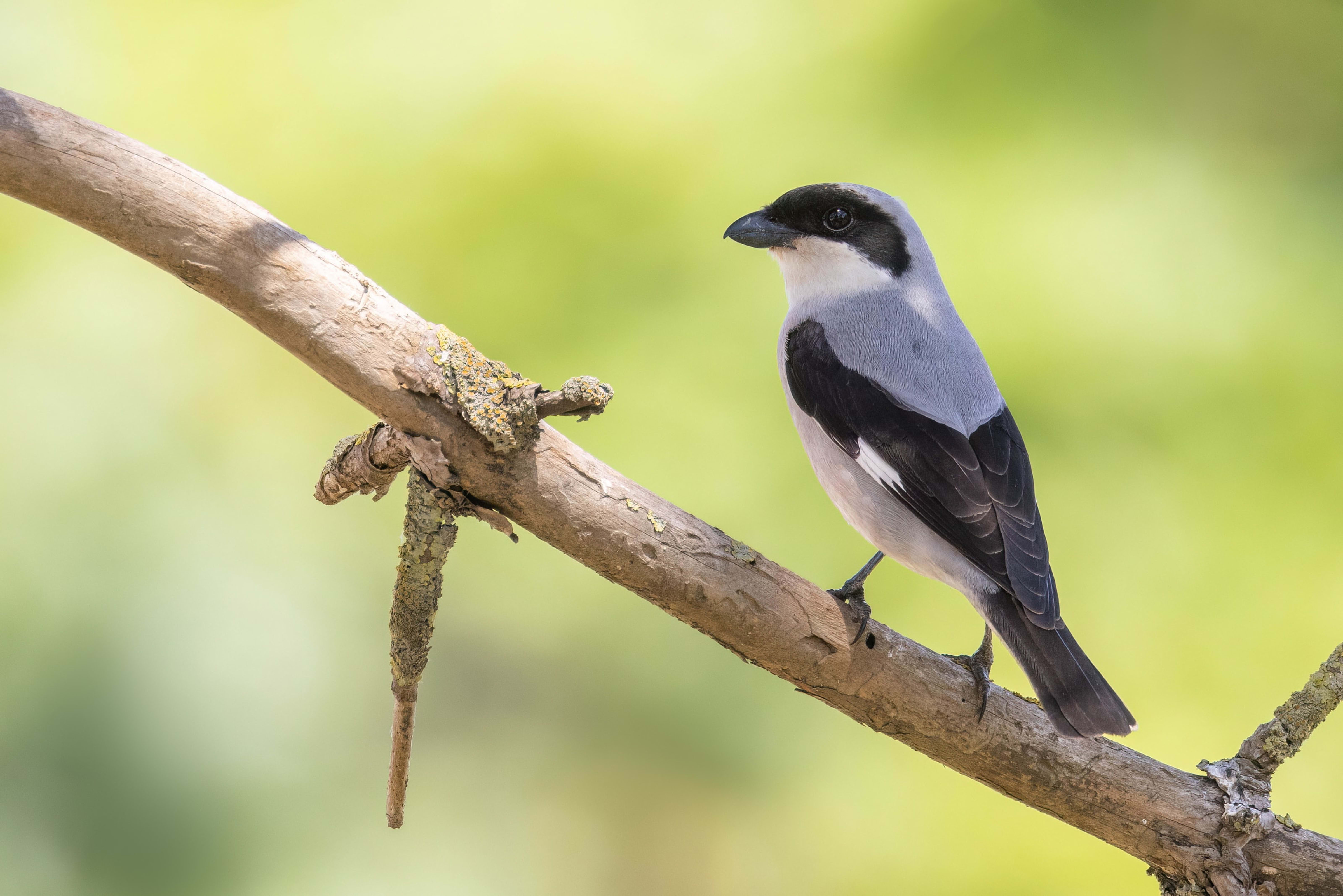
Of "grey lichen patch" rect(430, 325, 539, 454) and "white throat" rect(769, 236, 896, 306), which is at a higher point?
"white throat" rect(769, 236, 896, 306)

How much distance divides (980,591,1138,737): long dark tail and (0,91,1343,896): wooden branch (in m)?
0.09

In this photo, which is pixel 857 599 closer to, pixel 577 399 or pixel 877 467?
pixel 877 467

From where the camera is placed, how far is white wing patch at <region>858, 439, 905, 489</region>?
57.6 inches

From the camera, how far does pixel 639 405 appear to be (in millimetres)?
2416

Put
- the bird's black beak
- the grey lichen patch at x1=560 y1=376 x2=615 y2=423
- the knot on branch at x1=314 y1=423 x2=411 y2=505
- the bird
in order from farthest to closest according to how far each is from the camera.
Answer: the bird's black beak, the bird, the knot on branch at x1=314 y1=423 x2=411 y2=505, the grey lichen patch at x1=560 y1=376 x2=615 y2=423

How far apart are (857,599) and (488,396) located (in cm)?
57

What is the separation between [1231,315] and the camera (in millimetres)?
2568

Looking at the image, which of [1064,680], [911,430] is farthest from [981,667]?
[911,430]

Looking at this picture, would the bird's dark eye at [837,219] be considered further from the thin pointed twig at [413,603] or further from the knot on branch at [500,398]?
the thin pointed twig at [413,603]

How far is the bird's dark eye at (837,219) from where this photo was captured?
Answer: 1765mm

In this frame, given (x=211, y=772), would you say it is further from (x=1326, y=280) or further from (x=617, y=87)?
(x=1326, y=280)

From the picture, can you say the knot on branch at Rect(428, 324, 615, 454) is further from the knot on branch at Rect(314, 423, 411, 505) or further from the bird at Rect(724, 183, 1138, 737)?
the bird at Rect(724, 183, 1138, 737)

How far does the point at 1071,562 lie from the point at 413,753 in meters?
1.57

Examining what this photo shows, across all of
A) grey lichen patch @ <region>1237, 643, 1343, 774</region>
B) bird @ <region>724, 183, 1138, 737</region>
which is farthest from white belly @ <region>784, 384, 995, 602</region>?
grey lichen patch @ <region>1237, 643, 1343, 774</region>
